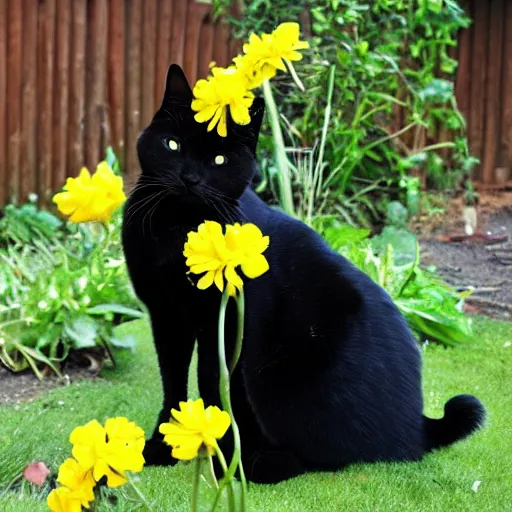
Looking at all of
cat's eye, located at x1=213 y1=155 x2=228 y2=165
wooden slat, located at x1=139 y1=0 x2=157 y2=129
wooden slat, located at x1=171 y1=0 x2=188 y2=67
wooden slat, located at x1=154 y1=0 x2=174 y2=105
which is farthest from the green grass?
wooden slat, located at x1=171 y1=0 x2=188 y2=67

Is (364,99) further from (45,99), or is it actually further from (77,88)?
(45,99)

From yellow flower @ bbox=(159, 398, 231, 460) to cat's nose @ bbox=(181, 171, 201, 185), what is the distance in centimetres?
79

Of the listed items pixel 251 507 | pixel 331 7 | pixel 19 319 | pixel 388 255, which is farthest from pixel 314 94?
pixel 251 507

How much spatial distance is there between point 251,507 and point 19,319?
159cm

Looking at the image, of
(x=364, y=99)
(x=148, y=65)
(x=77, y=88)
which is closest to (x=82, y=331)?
(x=364, y=99)

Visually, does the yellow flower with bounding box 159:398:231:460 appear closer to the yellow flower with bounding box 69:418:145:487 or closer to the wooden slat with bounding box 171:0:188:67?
the yellow flower with bounding box 69:418:145:487

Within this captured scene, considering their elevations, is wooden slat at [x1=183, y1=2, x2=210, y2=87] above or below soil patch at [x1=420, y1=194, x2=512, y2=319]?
above

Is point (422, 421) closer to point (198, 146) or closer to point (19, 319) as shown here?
point (198, 146)

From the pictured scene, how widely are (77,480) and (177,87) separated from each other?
1050 millimetres

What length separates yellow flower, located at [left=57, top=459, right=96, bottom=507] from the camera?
1.29 metres

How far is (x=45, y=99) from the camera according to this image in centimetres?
580

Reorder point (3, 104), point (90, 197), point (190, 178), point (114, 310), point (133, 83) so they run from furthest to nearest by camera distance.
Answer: point (133, 83) → point (3, 104) → point (114, 310) → point (90, 197) → point (190, 178)

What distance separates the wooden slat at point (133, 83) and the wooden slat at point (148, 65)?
3 cm

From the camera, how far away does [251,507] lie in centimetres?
197
